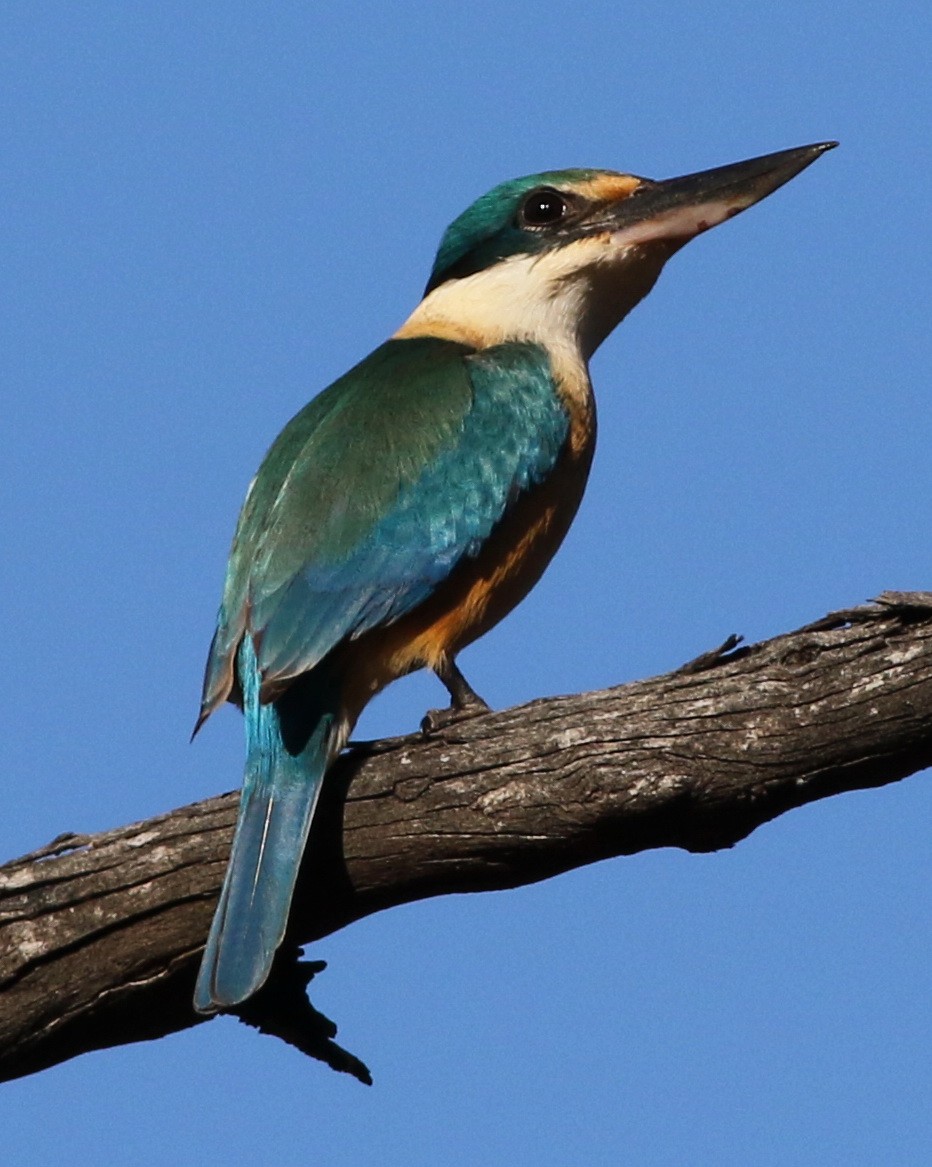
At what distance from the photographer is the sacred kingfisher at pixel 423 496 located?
16.4ft

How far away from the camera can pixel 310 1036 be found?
200 inches

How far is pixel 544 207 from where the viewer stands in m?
6.80

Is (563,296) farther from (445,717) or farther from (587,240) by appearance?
(445,717)

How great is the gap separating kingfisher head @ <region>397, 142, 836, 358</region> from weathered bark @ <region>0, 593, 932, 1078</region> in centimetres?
209

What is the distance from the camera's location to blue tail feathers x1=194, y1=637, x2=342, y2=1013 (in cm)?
473

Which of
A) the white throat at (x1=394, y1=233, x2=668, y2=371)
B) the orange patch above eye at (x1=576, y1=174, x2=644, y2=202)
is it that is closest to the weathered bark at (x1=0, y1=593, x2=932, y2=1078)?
the white throat at (x1=394, y1=233, x2=668, y2=371)

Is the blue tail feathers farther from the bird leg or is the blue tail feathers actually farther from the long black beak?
the long black beak

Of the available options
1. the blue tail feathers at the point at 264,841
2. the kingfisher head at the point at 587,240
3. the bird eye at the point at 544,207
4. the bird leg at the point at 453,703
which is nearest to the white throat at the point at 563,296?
the kingfisher head at the point at 587,240

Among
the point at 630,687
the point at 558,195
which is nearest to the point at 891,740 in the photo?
the point at 630,687

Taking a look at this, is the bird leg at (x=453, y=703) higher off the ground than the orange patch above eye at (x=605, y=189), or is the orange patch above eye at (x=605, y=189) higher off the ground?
the orange patch above eye at (x=605, y=189)

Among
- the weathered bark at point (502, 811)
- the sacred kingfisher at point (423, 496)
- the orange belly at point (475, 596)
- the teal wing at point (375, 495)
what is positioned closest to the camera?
the weathered bark at point (502, 811)

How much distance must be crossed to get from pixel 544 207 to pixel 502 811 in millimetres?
2805

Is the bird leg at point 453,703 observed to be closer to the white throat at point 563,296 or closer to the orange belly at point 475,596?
the orange belly at point 475,596

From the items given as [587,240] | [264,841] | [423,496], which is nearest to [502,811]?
[264,841]
